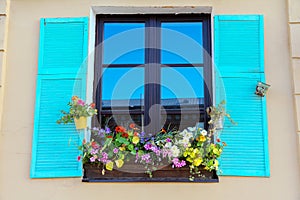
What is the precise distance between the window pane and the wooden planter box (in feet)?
2.09

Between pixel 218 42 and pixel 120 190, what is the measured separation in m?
1.53

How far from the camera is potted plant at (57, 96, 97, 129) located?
3779 millimetres

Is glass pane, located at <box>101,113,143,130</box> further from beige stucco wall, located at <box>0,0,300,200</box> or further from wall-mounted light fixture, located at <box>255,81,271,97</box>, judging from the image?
wall-mounted light fixture, located at <box>255,81,271,97</box>

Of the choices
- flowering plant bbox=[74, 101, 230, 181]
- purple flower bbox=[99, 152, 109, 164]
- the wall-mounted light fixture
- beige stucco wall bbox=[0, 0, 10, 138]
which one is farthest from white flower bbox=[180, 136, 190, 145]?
beige stucco wall bbox=[0, 0, 10, 138]

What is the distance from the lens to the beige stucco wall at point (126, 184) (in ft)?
12.4

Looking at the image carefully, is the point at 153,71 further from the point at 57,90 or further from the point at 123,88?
the point at 57,90

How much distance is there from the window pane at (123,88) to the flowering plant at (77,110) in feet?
1.21

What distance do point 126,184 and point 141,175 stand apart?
0.52 feet

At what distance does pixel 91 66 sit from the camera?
4.20 meters

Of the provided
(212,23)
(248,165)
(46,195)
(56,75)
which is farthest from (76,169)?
(212,23)

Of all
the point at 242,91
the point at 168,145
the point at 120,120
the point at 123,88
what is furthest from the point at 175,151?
the point at 123,88

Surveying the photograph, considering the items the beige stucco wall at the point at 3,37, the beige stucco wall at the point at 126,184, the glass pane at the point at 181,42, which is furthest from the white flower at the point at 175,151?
the beige stucco wall at the point at 3,37

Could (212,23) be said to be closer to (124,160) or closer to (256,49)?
(256,49)

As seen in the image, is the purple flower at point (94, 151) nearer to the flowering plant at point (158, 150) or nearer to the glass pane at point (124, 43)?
the flowering plant at point (158, 150)
